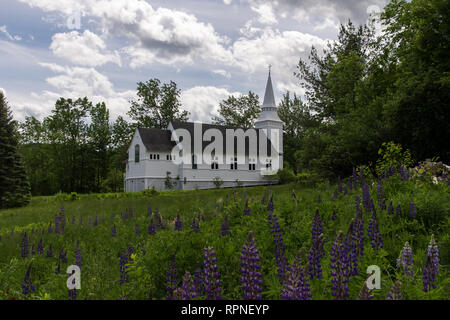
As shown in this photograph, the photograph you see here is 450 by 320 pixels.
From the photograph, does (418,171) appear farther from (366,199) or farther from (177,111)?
(177,111)

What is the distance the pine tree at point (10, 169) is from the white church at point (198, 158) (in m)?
14.7

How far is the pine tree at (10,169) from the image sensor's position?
33719 millimetres

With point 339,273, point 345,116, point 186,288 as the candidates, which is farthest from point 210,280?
point 345,116

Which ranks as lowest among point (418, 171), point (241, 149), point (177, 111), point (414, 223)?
point (414, 223)

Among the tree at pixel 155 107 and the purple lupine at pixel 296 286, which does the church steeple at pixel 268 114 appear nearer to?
the tree at pixel 155 107

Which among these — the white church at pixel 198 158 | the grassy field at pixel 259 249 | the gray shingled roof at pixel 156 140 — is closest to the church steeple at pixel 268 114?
the white church at pixel 198 158

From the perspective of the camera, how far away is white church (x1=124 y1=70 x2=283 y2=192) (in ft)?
158

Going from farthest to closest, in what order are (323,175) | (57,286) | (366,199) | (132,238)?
1. (323,175)
2. (132,238)
3. (366,199)
4. (57,286)

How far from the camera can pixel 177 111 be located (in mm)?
63312

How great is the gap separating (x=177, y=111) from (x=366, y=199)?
57374mm

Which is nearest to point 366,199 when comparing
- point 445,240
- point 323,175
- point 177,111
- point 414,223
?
point 414,223

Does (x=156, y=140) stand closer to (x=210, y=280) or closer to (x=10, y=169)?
(x=10, y=169)

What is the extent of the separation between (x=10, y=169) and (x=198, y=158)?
22085 mm

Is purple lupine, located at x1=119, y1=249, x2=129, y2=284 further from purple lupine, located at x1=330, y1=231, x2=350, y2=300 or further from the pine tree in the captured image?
the pine tree
